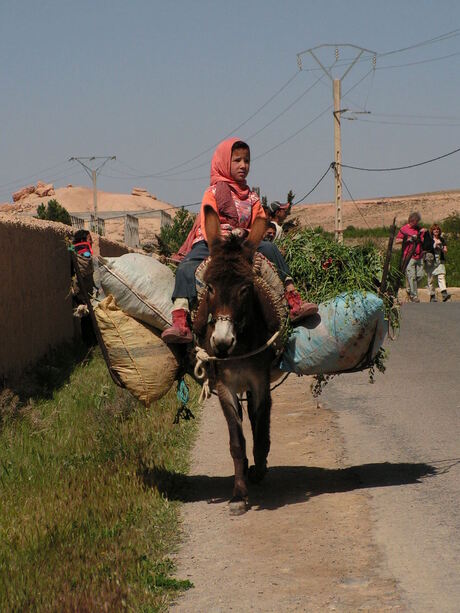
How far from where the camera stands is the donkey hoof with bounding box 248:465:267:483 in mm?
8579

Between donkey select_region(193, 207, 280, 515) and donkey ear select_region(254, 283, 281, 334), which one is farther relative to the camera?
donkey ear select_region(254, 283, 281, 334)

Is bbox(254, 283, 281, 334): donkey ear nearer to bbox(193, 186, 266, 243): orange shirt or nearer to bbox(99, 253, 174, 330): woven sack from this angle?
bbox(193, 186, 266, 243): orange shirt

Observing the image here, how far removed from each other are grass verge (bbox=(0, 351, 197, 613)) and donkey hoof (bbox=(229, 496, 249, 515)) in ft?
1.39

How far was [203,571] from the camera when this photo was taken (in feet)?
20.5

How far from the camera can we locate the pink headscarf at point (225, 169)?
798 cm

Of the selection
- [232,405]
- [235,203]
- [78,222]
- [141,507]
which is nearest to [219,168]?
[235,203]

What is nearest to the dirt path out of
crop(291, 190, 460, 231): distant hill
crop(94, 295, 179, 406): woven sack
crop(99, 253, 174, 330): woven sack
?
crop(94, 295, 179, 406): woven sack

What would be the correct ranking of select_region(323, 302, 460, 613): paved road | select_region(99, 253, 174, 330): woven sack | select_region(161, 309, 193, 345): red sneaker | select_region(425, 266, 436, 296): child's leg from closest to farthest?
select_region(323, 302, 460, 613): paved road, select_region(161, 309, 193, 345): red sneaker, select_region(99, 253, 174, 330): woven sack, select_region(425, 266, 436, 296): child's leg

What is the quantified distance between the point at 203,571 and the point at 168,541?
0.79 metres

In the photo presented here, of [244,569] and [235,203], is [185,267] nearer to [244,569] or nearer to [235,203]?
[235,203]

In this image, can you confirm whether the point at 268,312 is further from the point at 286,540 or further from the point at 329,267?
the point at 286,540

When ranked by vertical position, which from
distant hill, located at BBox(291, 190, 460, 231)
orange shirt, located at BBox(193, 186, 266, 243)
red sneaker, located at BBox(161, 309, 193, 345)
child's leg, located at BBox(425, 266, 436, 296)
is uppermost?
orange shirt, located at BBox(193, 186, 266, 243)

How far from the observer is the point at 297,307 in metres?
8.04

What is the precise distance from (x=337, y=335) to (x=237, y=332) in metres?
0.97
